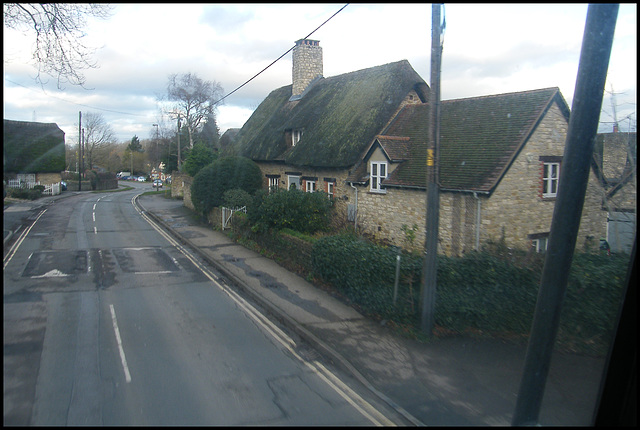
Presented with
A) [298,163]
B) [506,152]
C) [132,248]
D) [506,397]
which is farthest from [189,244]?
[506,397]

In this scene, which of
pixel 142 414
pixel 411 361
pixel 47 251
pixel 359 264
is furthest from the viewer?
pixel 47 251

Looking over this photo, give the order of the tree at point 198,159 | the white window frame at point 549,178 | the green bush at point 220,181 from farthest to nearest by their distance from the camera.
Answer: the tree at point 198,159
the green bush at point 220,181
the white window frame at point 549,178

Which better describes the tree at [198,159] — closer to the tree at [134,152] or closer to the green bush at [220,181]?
the green bush at [220,181]

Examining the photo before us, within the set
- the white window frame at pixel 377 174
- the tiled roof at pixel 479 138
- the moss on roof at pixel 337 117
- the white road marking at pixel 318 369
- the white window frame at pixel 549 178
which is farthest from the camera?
the moss on roof at pixel 337 117

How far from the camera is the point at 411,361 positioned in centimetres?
771

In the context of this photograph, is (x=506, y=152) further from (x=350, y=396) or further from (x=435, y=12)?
(x=350, y=396)

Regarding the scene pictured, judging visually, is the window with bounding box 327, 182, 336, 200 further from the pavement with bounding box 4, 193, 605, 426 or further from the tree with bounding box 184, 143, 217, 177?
the tree with bounding box 184, 143, 217, 177

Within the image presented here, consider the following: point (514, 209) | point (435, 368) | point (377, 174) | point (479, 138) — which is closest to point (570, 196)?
point (435, 368)

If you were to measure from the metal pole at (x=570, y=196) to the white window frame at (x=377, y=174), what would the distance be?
12.4m

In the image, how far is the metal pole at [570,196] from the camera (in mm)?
4594

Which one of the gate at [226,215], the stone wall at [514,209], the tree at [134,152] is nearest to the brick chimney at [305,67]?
the gate at [226,215]

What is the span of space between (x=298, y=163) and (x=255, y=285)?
Answer: 1094 cm

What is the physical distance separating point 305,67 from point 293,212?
16332 millimetres

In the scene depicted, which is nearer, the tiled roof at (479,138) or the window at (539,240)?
the tiled roof at (479,138)
